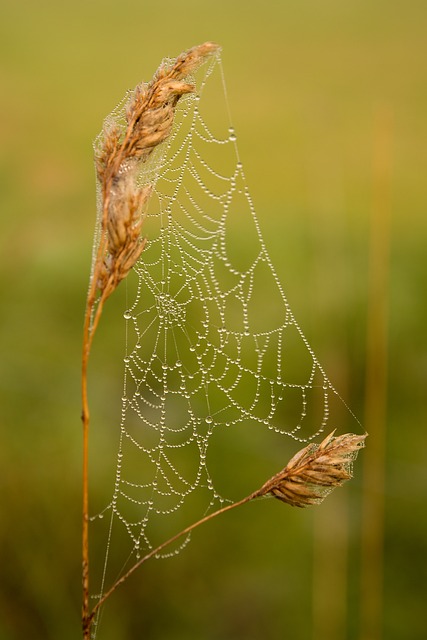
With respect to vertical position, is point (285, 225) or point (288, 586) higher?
point (285, 225)

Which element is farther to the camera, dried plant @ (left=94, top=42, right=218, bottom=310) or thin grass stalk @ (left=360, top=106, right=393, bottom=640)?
thin grass stalk @ (left=360, top=106, right=393, bottom=640)

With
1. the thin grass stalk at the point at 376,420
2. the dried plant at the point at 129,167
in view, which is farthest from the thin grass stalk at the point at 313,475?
the thin grass stalk at the point at 376,420

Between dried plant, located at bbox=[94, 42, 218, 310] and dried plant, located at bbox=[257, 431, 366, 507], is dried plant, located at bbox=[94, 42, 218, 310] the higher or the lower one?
the higher one

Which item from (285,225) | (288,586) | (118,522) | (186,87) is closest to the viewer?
(186,87)

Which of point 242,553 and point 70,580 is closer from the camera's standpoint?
point 70,580

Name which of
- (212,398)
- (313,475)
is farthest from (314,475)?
(212,398)

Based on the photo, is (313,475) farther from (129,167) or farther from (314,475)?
(129,167)

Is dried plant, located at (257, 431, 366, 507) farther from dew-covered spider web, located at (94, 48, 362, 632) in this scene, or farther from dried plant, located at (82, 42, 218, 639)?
dew-covered spider web, located at (94, 48, 362, 632)

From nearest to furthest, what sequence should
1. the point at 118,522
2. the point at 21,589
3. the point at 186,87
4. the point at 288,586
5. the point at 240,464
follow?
the point at 186,87, the point at 21,589, the point at 118,522, the point at 288,586, the point at 240,464

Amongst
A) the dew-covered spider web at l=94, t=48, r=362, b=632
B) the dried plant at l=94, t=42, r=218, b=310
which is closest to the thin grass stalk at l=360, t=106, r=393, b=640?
the dew-covered spider web at l=94, t=48, r=362, b=632

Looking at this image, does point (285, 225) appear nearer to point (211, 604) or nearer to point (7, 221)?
point (7, 221)

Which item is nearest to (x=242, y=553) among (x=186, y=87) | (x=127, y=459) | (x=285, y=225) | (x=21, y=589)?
(x=127, y=459)
